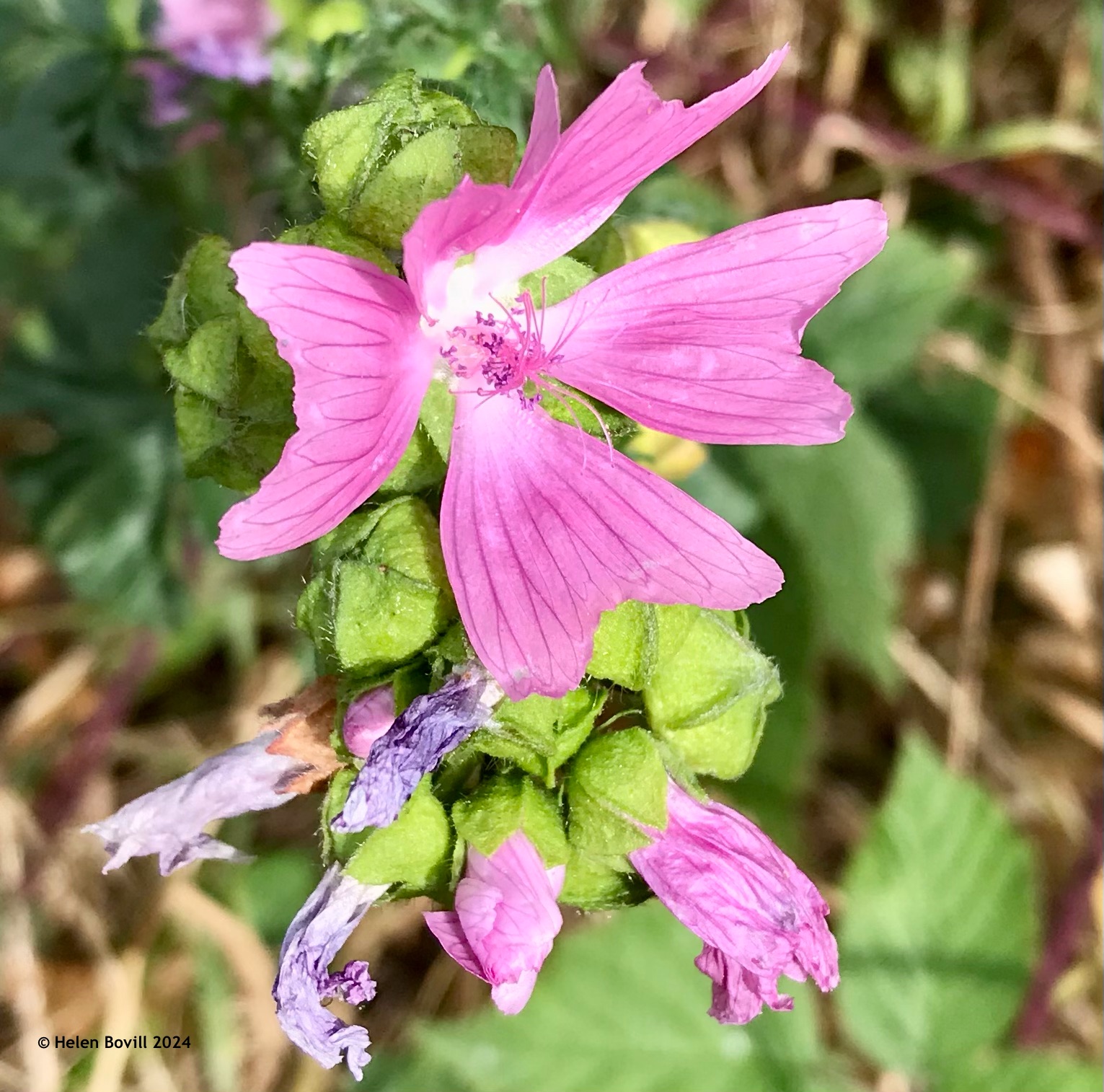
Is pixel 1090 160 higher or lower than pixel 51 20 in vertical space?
lower

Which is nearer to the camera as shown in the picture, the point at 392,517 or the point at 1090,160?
the point at 392,517

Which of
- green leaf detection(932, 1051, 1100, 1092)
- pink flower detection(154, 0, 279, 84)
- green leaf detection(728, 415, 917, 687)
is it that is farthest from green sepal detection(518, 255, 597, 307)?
green leaf detection(932, 1051, 1100, 1092)

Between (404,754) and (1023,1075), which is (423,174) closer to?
(404,754)

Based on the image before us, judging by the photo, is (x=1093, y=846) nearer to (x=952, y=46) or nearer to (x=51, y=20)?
(x=952, y=46)

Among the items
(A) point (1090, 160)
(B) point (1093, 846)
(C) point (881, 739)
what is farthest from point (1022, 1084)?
(A) point (1090, 160)

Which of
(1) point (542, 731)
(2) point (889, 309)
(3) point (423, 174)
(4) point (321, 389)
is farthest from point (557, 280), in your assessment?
(2) point (889, 309)

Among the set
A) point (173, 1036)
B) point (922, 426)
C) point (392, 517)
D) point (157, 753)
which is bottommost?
point (173, 1036)

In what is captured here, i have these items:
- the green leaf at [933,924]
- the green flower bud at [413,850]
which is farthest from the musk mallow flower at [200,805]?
the green leaf at [933,924]
